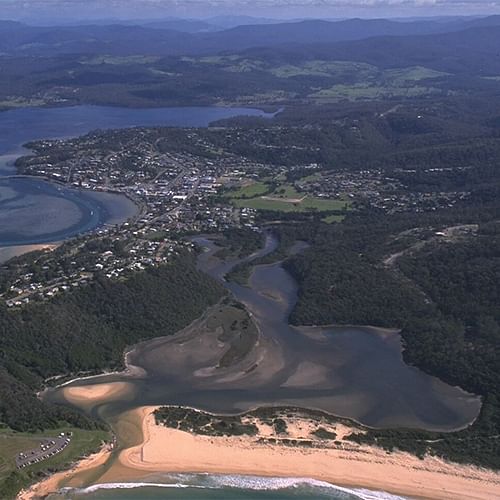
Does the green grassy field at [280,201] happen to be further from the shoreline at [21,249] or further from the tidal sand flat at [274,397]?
the tidal sand flat at [274,397]

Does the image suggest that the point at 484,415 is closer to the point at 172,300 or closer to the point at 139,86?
the point at 172,300

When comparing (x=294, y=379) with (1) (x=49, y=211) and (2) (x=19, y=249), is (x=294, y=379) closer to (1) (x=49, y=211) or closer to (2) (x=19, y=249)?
(2) (x=19, y=249)

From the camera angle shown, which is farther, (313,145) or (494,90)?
(494,90)

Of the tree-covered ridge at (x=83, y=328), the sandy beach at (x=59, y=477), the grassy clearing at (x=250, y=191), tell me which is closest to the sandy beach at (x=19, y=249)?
the tree-covered ridge at (x=83, y=328)

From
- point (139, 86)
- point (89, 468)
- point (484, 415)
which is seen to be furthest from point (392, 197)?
point (139, 86)

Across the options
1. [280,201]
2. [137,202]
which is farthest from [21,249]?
[280,201]
